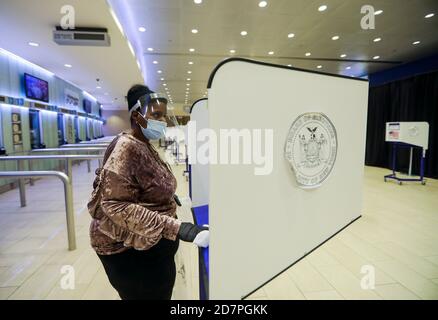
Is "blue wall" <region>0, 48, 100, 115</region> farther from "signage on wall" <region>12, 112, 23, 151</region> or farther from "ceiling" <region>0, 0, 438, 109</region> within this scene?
"signage on wall" <region>12, 112, 23, 151</region>

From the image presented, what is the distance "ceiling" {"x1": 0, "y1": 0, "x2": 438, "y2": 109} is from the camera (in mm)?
4074

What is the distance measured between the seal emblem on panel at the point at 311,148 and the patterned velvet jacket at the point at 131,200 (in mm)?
534

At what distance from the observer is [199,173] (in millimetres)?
1763

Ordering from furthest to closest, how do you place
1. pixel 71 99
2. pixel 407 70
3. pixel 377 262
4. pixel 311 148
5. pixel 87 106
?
pixel 87 106 < pixel 71 99 < pixel 407 70 < pixel 377 262 < pixel 311 148

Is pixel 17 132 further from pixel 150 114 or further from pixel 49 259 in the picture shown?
pixel 150 114

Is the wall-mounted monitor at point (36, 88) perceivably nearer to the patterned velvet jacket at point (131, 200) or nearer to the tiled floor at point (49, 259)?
the tiled floor at point (49, 259)

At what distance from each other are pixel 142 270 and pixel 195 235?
37 centimetres

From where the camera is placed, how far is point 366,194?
4.98 metres

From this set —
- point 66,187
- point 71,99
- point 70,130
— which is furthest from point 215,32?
point 71,99

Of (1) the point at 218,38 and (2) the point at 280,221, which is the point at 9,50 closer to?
(1) the point at 218,38

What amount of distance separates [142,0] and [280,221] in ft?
14.8

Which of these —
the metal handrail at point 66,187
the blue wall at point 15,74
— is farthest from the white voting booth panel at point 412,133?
the blue wall at point 15,74

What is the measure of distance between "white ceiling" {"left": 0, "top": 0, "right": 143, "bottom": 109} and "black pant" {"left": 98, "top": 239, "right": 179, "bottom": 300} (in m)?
3.83
